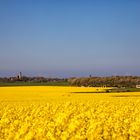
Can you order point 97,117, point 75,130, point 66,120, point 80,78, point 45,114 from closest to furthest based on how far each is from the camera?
point 75,130, point 66,120, point 97,117, point 45,114, point 80,78

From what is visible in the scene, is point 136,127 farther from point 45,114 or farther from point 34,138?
point 45,114

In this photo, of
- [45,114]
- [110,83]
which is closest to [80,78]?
[110,83]

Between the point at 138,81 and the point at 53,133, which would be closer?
the point at 53,133

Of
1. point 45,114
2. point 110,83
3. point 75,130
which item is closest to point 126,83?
point 110,83

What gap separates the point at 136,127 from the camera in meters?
14.5

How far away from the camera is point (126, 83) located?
90125mm

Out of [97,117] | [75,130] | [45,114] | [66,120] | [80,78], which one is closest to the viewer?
[75,130]

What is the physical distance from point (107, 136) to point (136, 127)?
1913 millimetres

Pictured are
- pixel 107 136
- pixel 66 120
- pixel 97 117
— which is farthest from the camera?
pixel 97 117

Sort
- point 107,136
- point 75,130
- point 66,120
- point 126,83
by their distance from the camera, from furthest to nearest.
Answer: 1. point 126,83
2. point 66,120
3. point 75,130
4. point 107,136

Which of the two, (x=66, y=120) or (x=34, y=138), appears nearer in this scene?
(x=34, y=138)

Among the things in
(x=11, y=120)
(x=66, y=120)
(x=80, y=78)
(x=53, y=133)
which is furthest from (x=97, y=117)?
(x=80, y=78)

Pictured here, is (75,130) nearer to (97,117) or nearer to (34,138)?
(34,138)

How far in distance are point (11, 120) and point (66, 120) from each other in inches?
88.6
